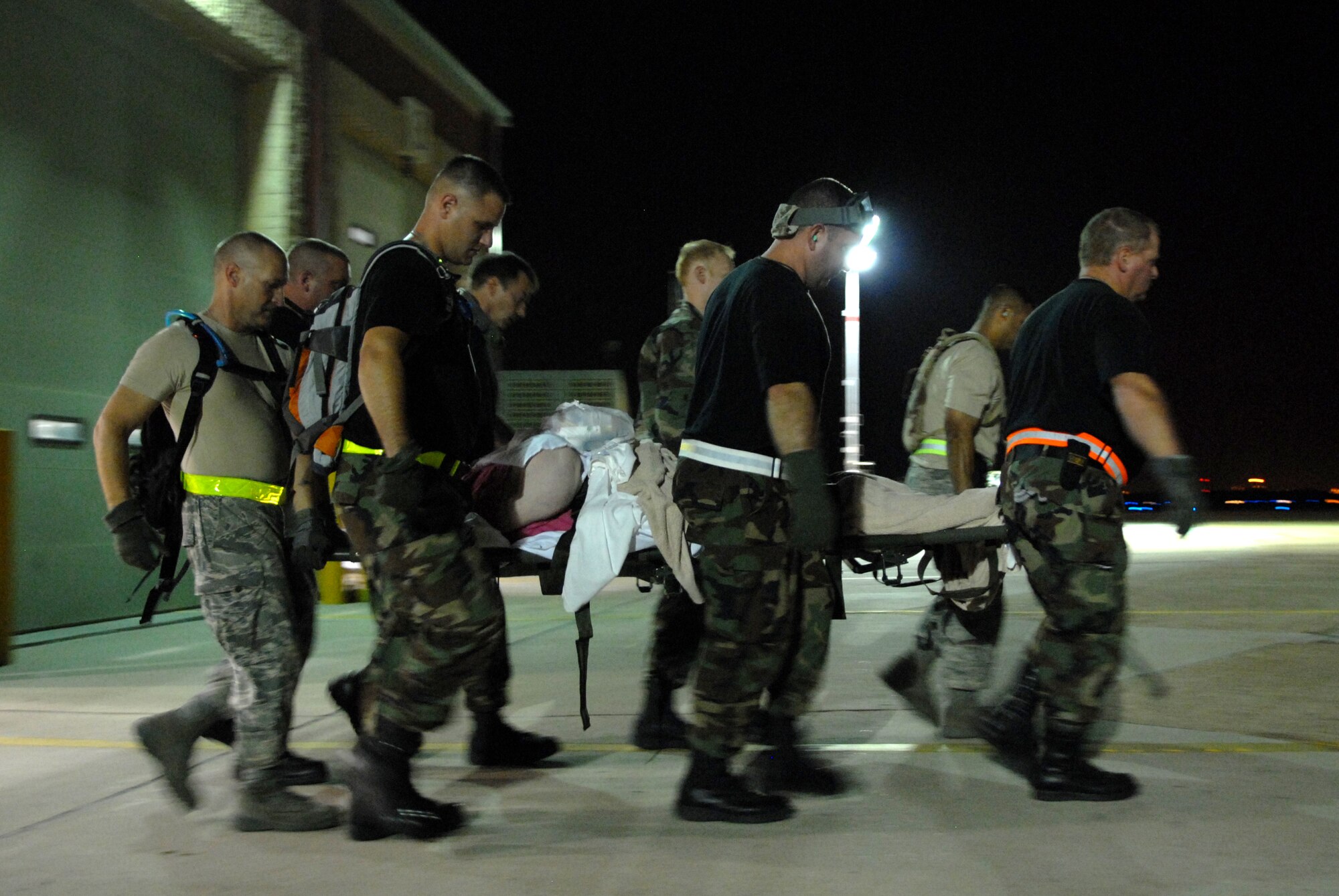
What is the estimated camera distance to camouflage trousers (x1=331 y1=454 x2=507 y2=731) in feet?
11.8

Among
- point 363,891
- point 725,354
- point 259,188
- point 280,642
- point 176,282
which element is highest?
point 259,188

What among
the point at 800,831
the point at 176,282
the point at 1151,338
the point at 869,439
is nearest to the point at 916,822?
the point at 800,831

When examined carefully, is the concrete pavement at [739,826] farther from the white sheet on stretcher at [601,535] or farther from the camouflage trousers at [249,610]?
the white sheet on stretcher at [601,535]

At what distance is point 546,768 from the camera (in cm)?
457

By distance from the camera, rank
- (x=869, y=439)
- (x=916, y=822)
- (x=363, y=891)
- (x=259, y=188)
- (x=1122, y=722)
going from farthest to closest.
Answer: (x=869, y=439), (x=259, y=188), (x=1122, y=722), (x=916, y=822), (x=363, y=891)

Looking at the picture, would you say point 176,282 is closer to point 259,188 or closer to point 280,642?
point 259,188

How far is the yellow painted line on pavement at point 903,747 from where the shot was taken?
4.63 m

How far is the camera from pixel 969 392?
5074mm

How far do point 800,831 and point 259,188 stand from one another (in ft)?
31.8

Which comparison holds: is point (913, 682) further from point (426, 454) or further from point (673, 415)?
point (426, 454)

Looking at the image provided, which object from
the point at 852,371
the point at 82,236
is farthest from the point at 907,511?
the point at 852,371

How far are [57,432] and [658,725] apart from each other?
6.39 metres

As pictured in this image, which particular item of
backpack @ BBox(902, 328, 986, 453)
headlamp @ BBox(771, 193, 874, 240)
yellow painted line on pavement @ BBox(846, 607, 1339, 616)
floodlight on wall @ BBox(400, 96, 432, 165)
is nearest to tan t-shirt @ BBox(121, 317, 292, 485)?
headlamp @ BBox(771, 193, 874, 240)

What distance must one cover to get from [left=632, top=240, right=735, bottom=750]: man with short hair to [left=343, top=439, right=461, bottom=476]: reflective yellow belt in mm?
983
